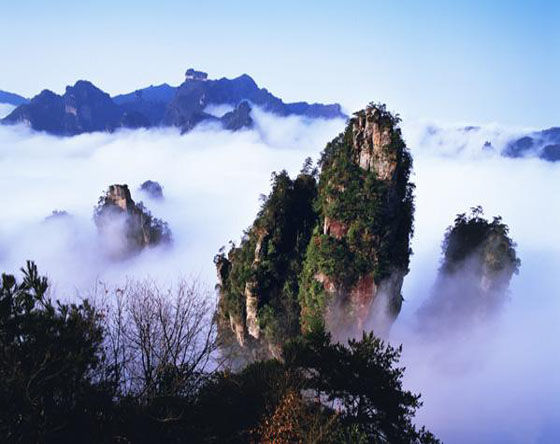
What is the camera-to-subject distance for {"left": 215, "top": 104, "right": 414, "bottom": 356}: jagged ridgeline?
1677 inches

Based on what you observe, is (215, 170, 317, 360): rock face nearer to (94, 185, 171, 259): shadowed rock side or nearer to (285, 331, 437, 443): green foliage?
(285, 331, 437, 443): green foliage

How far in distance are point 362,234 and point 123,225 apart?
54476 millimetres

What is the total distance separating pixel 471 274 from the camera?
60.4m

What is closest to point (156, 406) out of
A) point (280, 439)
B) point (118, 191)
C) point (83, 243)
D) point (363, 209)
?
point (280, 439)

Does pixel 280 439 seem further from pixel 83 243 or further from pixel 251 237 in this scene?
pixel 83 243

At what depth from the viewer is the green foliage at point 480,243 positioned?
55000mm

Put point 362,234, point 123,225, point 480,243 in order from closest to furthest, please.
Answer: point 362,234 → point 480,243 → point 123,225

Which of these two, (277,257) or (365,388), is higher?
(277,257)

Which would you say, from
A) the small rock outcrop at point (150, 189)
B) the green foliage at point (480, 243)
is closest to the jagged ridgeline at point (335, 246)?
the green foliage at point (480, 243)

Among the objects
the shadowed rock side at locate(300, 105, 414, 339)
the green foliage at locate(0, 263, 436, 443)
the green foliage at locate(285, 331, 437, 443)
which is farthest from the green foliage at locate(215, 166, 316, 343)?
the green foliage at locate(285, 331, 437, 443)

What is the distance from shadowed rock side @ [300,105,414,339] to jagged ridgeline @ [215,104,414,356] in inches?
3.8

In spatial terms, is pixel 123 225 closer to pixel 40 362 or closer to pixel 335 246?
pixel 335 246

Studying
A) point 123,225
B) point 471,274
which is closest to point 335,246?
point 471,274

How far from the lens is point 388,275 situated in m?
43.7
